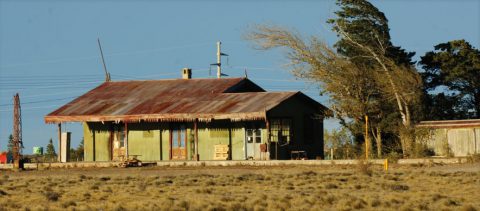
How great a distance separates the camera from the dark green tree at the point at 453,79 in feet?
170

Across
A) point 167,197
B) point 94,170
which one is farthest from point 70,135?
point 167,197

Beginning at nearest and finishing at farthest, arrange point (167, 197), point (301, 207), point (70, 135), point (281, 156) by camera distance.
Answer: point (301, 207) < point (167, 197) < point (281, 156) < point (70, 135)

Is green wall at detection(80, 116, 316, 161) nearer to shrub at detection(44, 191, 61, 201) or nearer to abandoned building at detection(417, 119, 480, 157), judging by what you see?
abandoned building at detection(417, 119, 480, 157)

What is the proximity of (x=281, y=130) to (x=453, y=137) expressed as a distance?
8093 mm

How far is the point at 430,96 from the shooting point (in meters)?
52.8

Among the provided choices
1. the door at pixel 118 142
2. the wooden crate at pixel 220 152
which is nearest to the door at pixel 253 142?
→ the wooden crate at pixel 220 152

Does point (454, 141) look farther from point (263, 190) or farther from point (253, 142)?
point (263, 190)

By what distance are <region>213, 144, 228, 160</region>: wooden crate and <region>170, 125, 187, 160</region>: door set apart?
5.95 ft

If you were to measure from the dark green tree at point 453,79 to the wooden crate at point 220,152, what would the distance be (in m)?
10.00

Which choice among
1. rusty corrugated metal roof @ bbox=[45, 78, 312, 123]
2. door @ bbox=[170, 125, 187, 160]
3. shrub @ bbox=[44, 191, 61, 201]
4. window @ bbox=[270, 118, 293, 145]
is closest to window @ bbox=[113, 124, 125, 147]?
rusty corrugated metal roof @ bbox=[45, 78, 312, 123]

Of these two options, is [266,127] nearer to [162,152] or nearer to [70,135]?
[162,152]

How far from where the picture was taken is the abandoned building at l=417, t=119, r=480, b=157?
156 feet

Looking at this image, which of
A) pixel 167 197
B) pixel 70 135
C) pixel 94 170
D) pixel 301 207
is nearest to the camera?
pixel 301 207

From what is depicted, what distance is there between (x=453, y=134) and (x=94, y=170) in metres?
16.3
